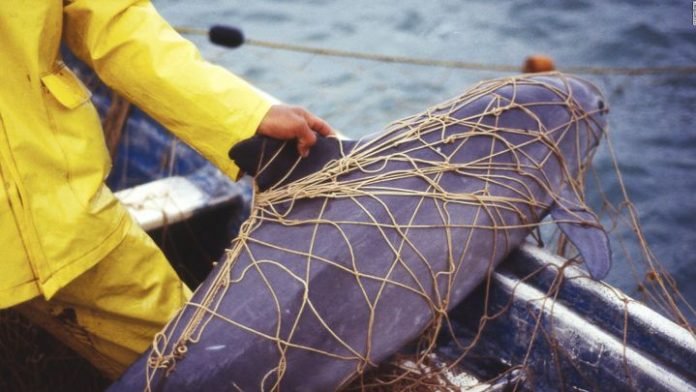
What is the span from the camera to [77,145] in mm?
2588

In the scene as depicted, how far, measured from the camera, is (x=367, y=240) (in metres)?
2.73

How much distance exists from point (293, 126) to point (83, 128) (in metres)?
0.80

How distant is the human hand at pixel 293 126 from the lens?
2.66 meters

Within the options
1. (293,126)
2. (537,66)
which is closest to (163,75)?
(293,126)

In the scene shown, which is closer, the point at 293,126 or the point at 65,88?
the point at 65,88

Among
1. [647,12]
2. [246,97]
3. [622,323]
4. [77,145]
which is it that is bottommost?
[647,12]

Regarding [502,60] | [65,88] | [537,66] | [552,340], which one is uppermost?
[65,88]

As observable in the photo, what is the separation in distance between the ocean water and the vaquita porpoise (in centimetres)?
298

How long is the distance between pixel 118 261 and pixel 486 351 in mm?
1668

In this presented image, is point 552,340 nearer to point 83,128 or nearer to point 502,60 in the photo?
point 83,128

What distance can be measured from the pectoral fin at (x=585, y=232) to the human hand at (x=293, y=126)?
115cm

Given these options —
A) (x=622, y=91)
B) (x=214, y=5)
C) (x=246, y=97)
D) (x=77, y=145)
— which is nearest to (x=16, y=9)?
(x=77, y=145)

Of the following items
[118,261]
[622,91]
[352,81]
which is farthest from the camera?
[352,81]

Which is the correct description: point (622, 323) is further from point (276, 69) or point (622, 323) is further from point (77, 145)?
point (276, 69)
